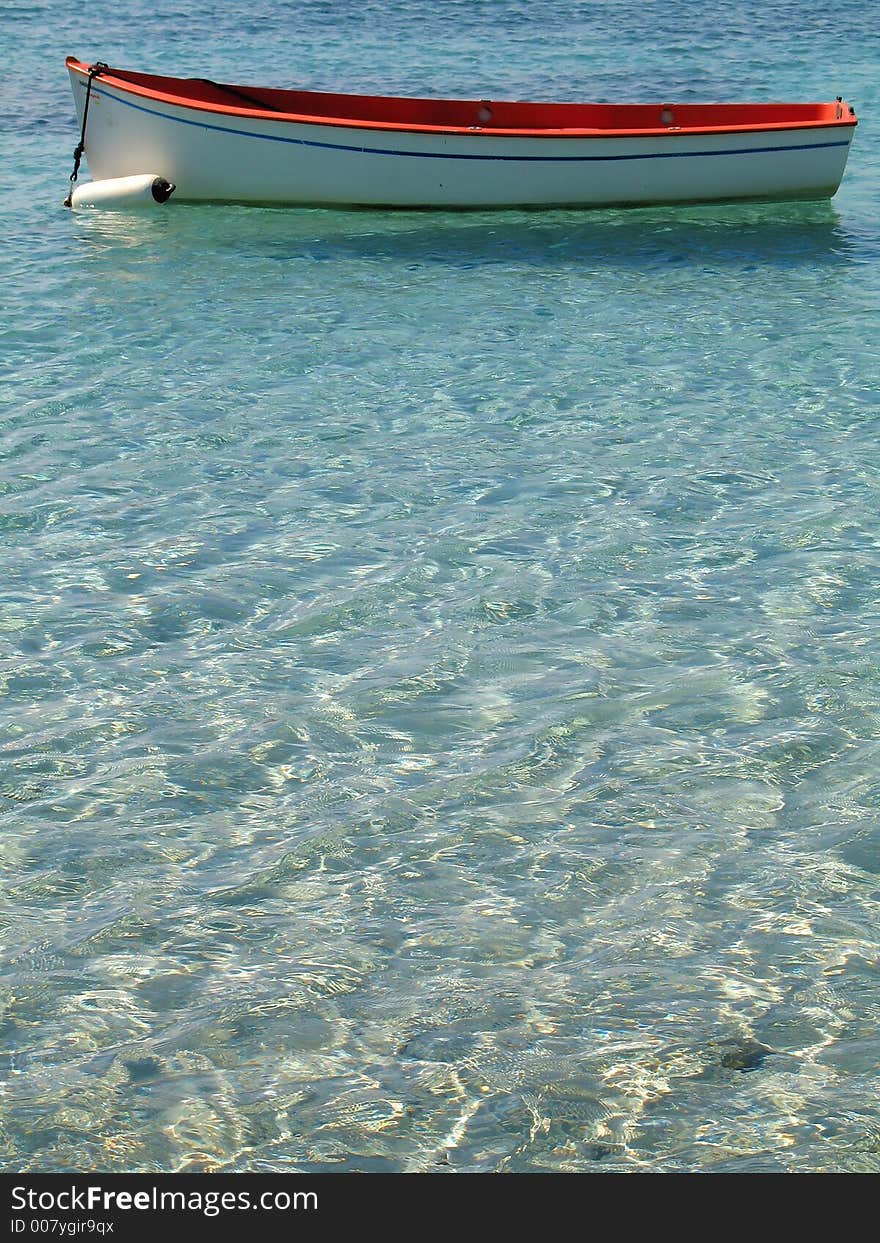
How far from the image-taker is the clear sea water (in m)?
4.55

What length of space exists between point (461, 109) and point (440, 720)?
1125 centimetres

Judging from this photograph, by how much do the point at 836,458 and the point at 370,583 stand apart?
3.49 meters

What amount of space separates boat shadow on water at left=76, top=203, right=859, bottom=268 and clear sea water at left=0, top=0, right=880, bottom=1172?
624mm

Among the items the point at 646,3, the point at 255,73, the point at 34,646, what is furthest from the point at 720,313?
the point at 646,3

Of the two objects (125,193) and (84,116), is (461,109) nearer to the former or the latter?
(125,193)

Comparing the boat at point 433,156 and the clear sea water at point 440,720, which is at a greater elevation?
the boat at point 433,156

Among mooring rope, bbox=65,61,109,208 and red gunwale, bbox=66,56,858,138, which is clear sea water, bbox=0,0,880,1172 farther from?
mooring rope, bbox=65,61,109,208

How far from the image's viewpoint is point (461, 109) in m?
15.9

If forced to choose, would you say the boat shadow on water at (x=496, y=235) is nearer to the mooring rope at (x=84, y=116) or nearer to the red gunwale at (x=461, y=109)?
the mooring rope at (x=84, y=116)

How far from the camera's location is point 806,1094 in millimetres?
4477

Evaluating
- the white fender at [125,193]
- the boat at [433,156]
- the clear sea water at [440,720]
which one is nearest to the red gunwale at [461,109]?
the boat at [433,156]

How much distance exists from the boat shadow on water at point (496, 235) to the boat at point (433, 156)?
0.52 ft

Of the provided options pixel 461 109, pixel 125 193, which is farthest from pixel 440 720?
pixel 461 109

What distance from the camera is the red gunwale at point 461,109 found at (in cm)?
1478
